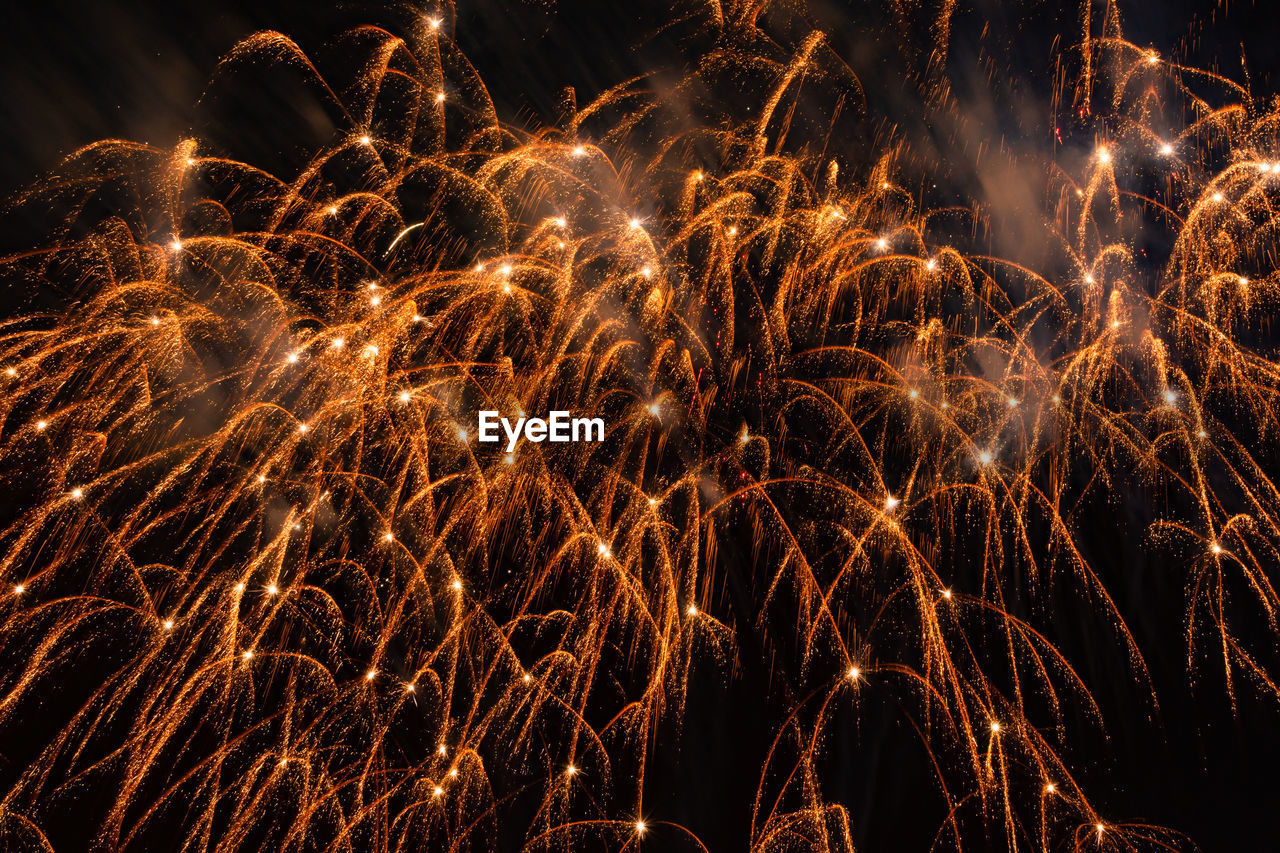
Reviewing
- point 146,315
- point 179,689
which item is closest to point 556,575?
point 179,689

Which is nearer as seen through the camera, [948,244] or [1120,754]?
[1120,754]

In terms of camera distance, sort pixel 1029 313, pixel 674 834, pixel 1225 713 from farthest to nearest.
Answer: pixel 1029 313 → pixel 1225 713 → pixel 674 834

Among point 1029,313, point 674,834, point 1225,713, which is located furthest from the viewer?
point 1029,313

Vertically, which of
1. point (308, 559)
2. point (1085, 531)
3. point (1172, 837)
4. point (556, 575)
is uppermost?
point (308, 559)

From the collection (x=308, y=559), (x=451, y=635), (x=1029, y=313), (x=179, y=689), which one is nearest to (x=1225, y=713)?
(x=1029, y=313)

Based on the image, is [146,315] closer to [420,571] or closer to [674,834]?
[420,571]

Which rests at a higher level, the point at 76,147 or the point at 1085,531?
the point at 76,147
